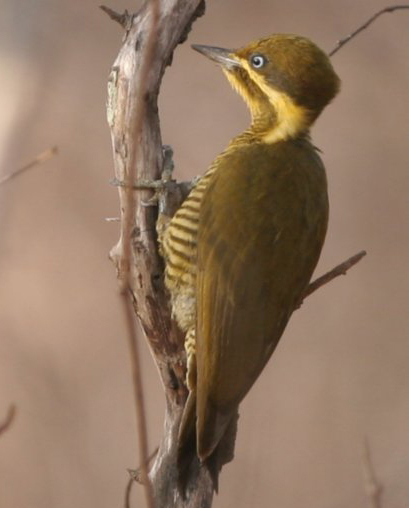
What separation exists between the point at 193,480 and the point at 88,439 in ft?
7.15

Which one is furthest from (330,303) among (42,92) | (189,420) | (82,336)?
(189,420)

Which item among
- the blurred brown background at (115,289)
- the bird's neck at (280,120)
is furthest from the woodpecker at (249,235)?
the blurred brown background at (115,289)

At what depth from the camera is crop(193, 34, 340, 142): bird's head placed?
11.6ft

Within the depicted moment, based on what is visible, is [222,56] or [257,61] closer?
[257,61]

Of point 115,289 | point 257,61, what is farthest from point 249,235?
point 115,289

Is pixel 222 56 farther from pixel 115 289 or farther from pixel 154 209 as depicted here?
pixel 115 289

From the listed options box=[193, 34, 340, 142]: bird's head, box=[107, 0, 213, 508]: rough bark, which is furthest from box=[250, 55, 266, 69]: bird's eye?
box=[107, 0, 213, 508]: rough bark

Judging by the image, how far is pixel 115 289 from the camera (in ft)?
18.3

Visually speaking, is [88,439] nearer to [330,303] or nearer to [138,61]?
[330,303]

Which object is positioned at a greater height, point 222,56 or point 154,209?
point 222,56

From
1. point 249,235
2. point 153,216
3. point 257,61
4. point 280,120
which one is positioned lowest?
point 249,235

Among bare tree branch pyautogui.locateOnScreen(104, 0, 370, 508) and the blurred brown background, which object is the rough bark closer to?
bare tree branch pyautogui.locateOnScreen(104, 0, 370, 508)

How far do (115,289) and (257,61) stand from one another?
2.15m

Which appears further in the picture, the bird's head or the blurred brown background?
the blurred brown background
